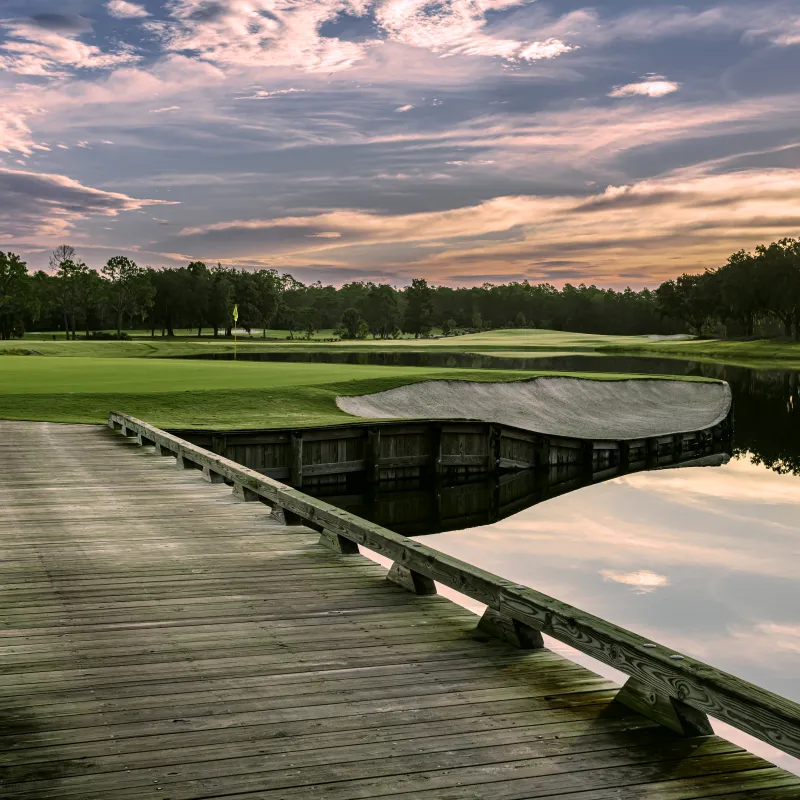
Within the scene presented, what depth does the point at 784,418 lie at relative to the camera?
46.7 meters

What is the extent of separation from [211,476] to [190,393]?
15.6 m

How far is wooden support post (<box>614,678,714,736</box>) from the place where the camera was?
200 inches

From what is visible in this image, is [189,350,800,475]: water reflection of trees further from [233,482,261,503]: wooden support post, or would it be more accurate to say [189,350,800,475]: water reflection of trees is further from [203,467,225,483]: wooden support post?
[233,482,261,503]: wooden support post

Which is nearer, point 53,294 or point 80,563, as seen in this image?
point 80,563

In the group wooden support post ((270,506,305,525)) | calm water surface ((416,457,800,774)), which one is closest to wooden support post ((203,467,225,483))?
wooden support post ((270,506,305,525))

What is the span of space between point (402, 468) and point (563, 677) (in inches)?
810

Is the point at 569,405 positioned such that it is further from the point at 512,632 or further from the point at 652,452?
the point at 512,632

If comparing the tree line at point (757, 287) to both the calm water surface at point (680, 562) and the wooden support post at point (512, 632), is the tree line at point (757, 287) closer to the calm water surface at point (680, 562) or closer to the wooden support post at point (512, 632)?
the calm water surface at point (680, 562)

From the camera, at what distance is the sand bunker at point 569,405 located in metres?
34.0

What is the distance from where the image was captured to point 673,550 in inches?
733

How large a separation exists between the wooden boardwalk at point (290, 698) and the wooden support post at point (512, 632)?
10 centimetres

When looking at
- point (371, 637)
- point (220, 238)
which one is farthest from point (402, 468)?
point (220, 238)

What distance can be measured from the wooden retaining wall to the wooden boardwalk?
539 inches

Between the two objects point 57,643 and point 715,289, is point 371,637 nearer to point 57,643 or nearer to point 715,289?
point 57,643
